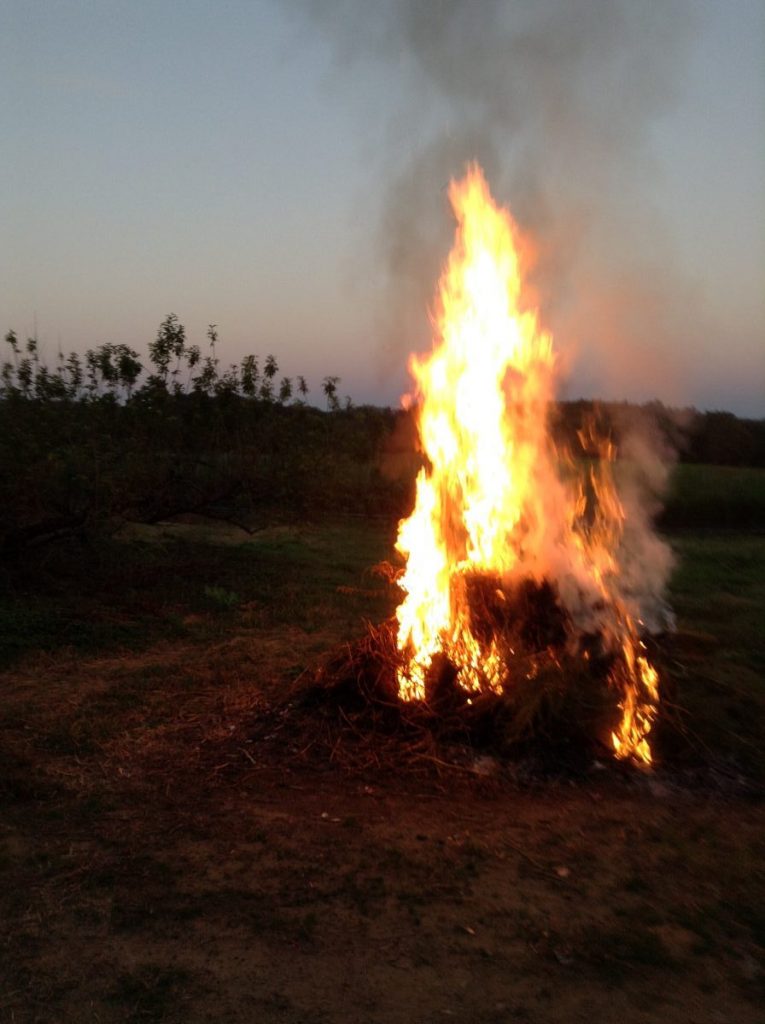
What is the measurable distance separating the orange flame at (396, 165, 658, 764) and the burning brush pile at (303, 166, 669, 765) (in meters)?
0.01

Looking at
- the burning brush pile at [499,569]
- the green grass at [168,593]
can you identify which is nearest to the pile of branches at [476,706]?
the burning brush pile at [499,569]

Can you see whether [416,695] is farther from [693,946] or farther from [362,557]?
[362,557]

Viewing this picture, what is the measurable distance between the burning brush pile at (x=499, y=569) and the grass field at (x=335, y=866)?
0.47 metres

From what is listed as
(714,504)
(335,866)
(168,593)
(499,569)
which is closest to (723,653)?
(499,569)

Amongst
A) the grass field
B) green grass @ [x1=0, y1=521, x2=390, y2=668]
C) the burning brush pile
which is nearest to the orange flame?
the burning brush pile

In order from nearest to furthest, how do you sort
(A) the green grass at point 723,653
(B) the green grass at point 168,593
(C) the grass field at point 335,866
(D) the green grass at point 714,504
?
(C) the grass field at point 335,866, (A) the green grass at point 723,653, (B) the green grass at point 168,593, (D) the green grass at point 714,504

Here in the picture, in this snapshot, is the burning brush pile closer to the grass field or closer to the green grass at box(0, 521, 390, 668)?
the grass field

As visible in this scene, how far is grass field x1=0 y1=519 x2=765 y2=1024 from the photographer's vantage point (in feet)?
10.6

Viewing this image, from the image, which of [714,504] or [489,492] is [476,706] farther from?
[714,504]

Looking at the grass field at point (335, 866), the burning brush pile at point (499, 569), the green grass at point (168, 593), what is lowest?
the green grass at point (168, 593)

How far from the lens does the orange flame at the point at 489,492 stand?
20.4 feet

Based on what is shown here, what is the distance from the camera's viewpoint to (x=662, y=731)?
565 centimetres

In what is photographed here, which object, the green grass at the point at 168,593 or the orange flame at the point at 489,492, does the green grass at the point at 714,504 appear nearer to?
the green grass at the point at 168,593

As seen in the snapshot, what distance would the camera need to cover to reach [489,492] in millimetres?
6523
